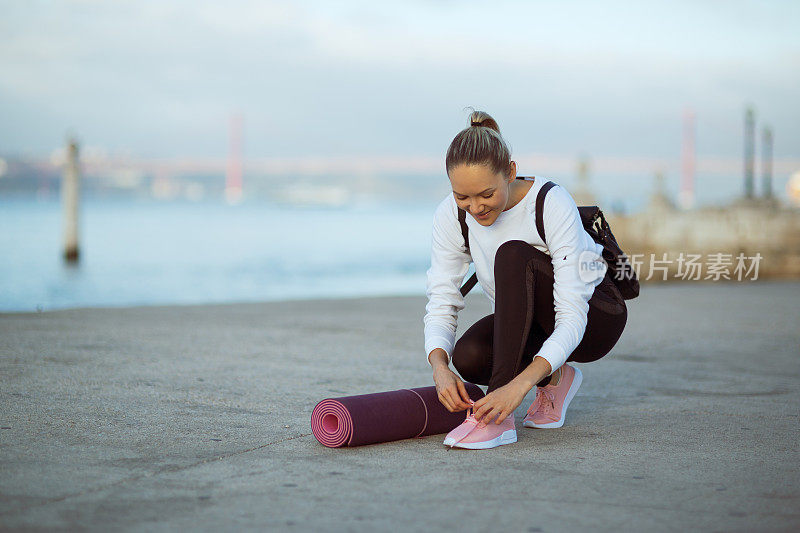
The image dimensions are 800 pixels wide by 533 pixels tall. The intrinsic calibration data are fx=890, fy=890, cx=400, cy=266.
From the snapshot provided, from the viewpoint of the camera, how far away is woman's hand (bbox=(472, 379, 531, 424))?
228 cm

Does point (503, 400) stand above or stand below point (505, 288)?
below

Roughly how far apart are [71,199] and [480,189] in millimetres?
15094

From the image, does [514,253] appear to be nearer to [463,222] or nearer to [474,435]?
[463,222]

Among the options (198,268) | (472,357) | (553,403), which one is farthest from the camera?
(198,268)

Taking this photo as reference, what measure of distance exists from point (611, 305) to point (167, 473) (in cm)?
131

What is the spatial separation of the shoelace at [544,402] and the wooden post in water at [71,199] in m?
14.3

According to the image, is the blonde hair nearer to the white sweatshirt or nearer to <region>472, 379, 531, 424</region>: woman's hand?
the white sweatshirt

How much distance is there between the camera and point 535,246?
2514mm

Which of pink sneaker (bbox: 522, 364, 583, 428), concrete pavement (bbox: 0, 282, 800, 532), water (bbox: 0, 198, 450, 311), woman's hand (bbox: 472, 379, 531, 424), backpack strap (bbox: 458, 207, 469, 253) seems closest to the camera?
concrete pavement (bbox: 0, 282, 800, 532)

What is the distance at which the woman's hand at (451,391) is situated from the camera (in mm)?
2320

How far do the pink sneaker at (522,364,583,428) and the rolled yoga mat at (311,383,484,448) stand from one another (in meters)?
0.30

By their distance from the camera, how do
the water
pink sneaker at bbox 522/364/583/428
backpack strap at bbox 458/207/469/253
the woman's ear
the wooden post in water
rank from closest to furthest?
the woman's ear < backpack strap at bbox 458/207/469/253 < pink sneaker at bbox 522/364/583/428 < the water < the wooden post in water

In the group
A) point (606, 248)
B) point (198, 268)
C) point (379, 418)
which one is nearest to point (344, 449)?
point (379, 418)

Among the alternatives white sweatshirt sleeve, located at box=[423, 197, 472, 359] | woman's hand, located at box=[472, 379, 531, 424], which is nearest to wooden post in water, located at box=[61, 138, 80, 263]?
white sweatshirt sleeve, located at box=[423, 197, 472, 359]
